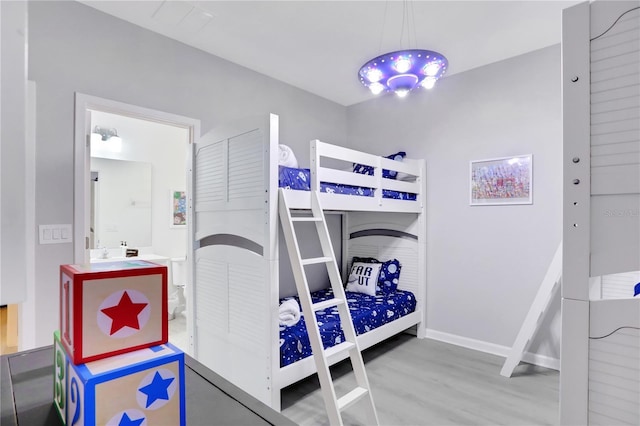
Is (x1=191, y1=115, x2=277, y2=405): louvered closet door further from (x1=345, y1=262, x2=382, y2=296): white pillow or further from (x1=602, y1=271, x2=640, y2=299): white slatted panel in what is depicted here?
(x1=602, y1=271, x2=640, y2=299): white slatted panel

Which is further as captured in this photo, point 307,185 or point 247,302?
point 307,185

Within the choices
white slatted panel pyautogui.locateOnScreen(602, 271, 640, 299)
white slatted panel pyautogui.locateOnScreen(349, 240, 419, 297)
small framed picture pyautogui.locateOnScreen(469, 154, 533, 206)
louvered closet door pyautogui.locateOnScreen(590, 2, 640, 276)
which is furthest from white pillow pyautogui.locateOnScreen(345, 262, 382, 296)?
louvered closet door pyautogui.locateOnScreen(590, 2, 640, 276)

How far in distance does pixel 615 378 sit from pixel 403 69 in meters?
1.74

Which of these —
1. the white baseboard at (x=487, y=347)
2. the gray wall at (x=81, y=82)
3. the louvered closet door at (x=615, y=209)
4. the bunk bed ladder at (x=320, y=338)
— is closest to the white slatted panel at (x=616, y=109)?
the louvered closet door at (x=615, y=209)

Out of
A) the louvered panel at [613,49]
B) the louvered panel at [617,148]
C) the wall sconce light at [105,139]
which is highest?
the wall sconce light at [105,139]

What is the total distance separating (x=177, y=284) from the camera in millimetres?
4082

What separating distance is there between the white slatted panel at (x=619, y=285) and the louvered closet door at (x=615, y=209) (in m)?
1.07

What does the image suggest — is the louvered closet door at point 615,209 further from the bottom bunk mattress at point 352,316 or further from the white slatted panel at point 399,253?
the white slatted panel at point 399,253

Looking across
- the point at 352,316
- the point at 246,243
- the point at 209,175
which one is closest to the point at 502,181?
the point at 352,316

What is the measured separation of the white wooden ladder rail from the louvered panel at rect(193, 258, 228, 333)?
7.20 feet

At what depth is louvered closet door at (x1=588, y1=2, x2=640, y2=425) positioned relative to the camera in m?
0.94

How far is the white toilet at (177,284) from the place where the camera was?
13.3 ft

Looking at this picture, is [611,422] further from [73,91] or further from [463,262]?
[73,91]

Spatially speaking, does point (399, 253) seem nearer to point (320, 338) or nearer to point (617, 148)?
point (320, 338)
